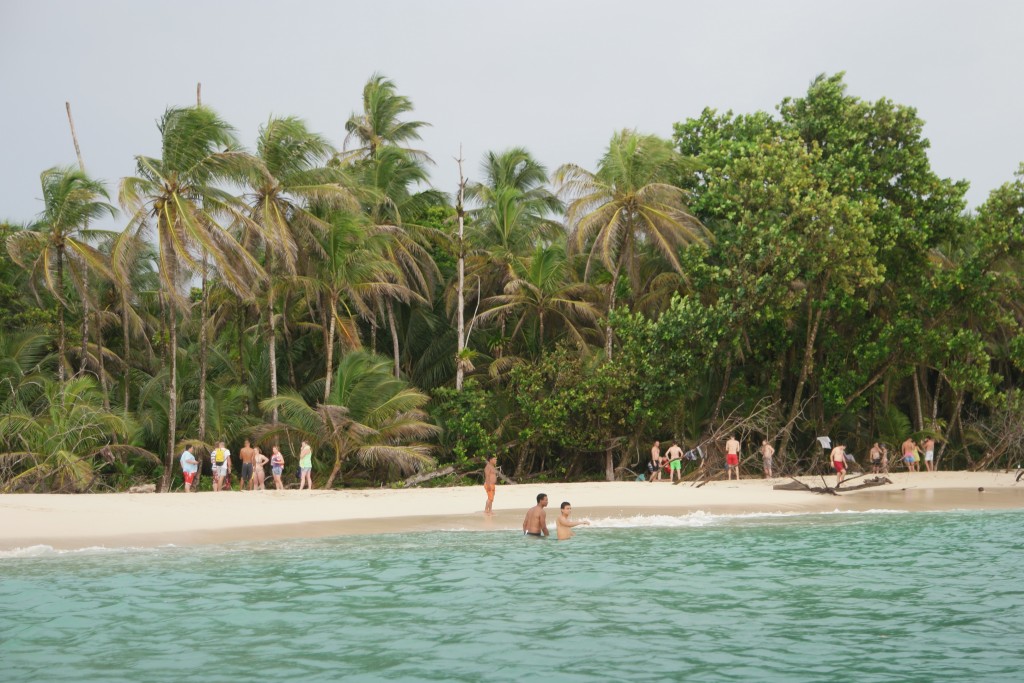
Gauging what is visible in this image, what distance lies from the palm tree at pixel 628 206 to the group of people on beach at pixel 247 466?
961 centimetres

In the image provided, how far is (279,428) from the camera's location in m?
25.1

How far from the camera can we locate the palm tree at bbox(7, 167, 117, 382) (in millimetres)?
24688

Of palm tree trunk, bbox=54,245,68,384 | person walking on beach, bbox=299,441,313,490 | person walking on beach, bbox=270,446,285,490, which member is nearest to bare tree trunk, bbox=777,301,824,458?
person walking on beach, bbox=299,441,313,490

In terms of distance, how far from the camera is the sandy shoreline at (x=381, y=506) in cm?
1780

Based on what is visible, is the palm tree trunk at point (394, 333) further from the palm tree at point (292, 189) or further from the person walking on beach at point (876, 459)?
the person walking on beach at point (876, 459)

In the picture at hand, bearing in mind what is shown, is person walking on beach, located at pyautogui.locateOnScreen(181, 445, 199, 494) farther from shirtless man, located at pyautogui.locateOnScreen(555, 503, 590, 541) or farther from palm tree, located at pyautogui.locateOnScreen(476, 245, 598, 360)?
shirtless man, located at pyautogui.locateOnScreen(555, 503, 590, 541)

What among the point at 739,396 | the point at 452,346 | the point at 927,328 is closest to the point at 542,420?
the point at 452,346

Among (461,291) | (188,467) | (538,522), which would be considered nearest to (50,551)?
(188,467)

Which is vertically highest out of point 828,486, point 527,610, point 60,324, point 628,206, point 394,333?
point 628,206

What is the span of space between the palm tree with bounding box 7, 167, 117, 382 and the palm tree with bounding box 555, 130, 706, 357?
42.5 feet

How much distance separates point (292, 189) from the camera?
2627 centimetres

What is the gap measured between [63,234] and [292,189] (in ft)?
19.0

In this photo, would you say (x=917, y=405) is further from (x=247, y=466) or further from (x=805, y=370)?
(x=247, y=466)

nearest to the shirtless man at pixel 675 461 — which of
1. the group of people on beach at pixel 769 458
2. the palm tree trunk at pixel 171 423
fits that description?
the group of people on beach at pixel 769 458
